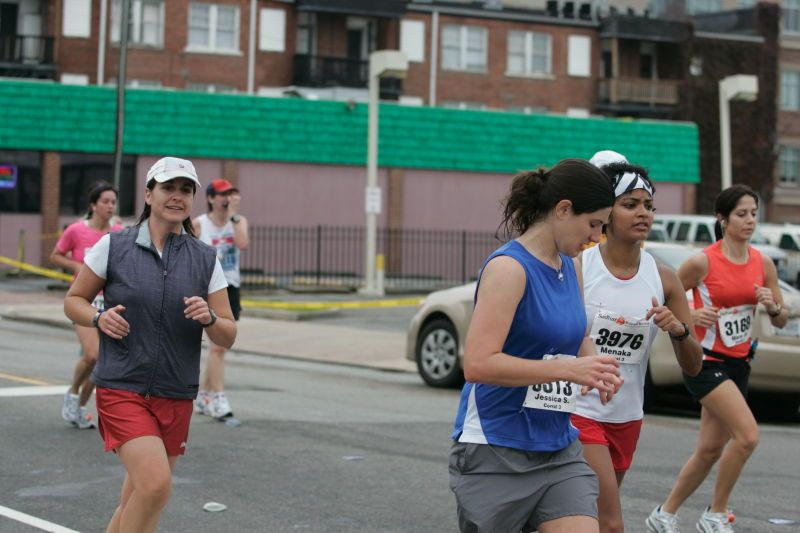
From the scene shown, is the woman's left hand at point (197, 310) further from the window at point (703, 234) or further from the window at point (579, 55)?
the window at point (579, 55)

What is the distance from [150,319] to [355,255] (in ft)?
102

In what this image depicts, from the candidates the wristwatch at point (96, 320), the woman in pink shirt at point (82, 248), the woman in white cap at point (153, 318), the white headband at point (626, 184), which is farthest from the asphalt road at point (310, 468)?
the white headband at point (626, 184)

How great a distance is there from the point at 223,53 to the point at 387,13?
21.3 ft

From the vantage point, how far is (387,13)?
4825cm

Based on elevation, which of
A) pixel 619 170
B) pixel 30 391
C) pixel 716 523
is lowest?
Result: pixel 716 523

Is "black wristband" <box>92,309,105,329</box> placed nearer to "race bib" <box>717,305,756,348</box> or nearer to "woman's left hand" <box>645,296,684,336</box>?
"woman's left hand" <box>645,296,684,336</box>

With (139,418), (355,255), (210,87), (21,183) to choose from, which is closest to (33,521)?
(139,418)

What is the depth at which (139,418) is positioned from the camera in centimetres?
557

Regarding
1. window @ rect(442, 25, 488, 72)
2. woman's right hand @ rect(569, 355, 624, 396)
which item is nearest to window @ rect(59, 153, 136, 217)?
window @ rect(442, 25, 488, 72)

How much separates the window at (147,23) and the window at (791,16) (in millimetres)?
27801

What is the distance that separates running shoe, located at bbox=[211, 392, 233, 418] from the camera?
36.4 feet

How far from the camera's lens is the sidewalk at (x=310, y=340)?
1766cm

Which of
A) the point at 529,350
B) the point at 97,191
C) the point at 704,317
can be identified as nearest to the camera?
the point at 529,350

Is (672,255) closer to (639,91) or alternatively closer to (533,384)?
(533,384)
